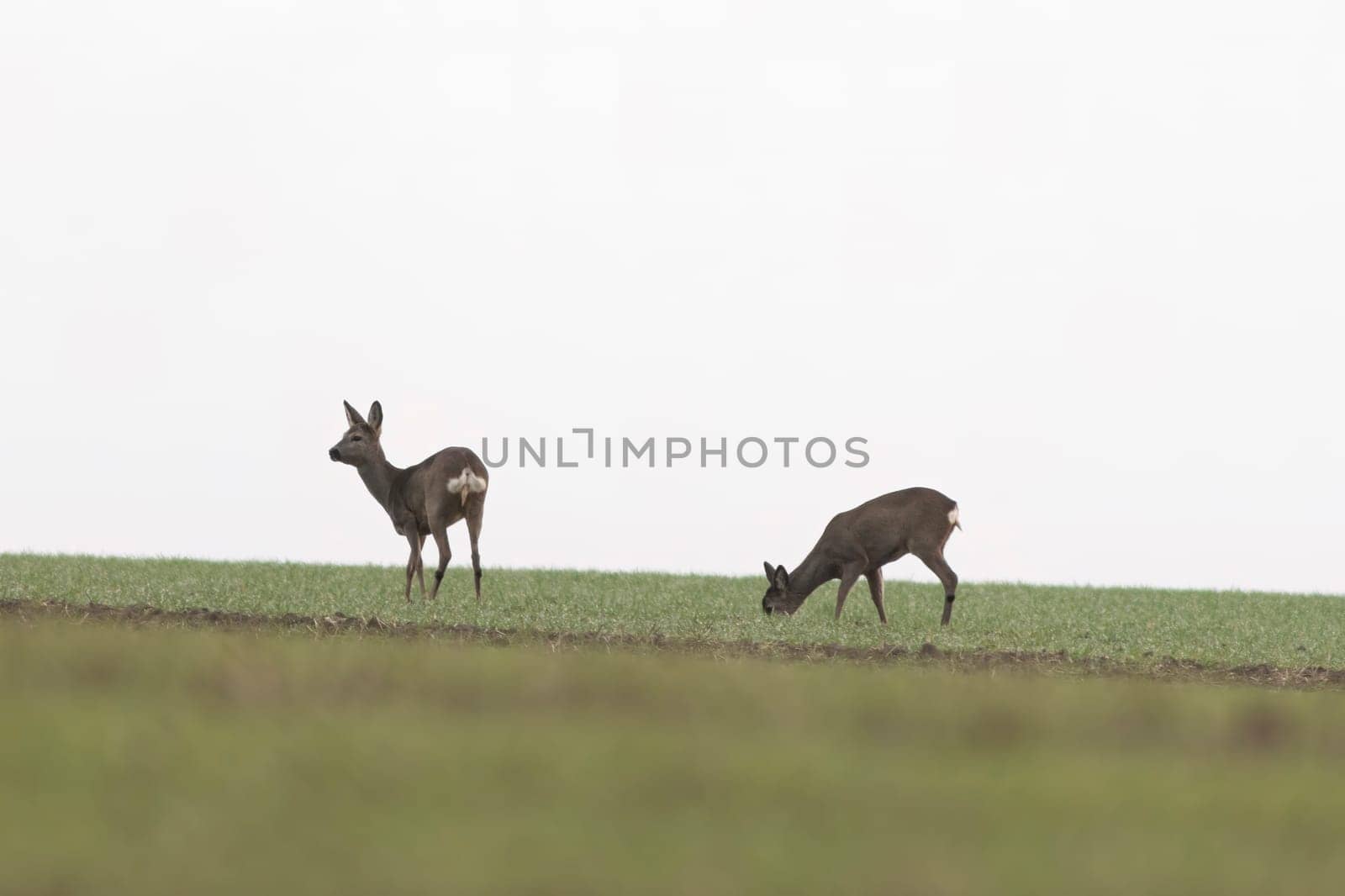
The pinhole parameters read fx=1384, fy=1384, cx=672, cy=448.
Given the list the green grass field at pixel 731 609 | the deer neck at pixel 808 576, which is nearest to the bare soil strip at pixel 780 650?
the green grass field at pixel 731 609

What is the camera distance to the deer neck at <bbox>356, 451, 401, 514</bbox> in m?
23.1

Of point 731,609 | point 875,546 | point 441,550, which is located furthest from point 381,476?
point 875,546

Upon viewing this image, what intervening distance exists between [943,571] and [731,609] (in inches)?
133

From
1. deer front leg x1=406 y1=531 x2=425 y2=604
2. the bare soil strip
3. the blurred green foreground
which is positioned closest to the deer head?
deer front leg x1=406 y1=531 x2=425 y2=604

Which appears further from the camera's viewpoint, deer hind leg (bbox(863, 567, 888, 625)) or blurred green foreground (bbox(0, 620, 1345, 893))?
deer hind leg (bbox(863, 567, 888, 625))

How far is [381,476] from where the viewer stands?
76.0ft

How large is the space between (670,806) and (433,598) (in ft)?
58.2

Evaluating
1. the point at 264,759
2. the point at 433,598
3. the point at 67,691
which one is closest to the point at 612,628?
the point at 433,598

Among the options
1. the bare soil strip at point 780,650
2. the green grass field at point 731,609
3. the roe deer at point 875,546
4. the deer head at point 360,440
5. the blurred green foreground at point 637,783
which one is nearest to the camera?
the blurred green foreground at point 637,783

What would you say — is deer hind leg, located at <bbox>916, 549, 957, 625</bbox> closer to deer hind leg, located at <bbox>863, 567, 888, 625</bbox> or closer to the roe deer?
the roe deer

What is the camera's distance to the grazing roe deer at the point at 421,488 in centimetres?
2152

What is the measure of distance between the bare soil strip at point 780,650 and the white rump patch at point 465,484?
A: 409 centimetres

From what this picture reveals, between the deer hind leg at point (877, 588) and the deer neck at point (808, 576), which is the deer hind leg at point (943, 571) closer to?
the deer hind leg at point (877, 588)

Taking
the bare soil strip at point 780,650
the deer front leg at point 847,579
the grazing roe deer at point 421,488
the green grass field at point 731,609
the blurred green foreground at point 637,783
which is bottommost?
the bare soil strip at point 780,650
